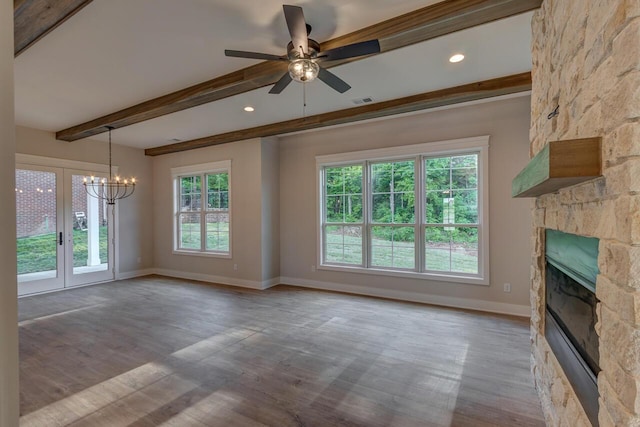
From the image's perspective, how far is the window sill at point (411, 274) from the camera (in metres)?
4.53

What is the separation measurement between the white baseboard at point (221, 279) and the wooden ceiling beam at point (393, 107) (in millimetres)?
2826

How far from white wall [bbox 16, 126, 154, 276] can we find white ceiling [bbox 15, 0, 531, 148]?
1.32 metres

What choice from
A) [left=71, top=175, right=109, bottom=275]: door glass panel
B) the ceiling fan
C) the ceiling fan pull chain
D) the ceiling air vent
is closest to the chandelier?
[left=71, top=175, right=109, bottom=275]: door glass panel

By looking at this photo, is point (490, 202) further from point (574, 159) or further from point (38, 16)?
point (38, 16)

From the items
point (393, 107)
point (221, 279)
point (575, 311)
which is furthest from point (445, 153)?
point (221, 279)

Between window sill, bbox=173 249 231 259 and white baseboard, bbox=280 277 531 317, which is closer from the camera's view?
white baseboard, bbox=280 277 531 317

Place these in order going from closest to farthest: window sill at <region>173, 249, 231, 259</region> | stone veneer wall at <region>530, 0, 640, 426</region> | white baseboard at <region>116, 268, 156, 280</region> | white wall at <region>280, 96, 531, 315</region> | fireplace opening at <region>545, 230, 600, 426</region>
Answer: stone veneer wall at <region>530, 0, 640, 426</region>
fireplace opening at <region>545, 230, 600, 426</region>
white wall at <region>280, 96, 531, 315</region>
window sill at <region>173, 249, 231, 259</region>
white baseboard at <region>116, 268, 156, 280</region>

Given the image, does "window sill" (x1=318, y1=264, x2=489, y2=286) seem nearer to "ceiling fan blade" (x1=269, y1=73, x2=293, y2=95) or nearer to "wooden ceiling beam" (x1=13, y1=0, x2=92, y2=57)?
"ceiling fan blade" (x1=269, y1=73, x2=293, y2=95)

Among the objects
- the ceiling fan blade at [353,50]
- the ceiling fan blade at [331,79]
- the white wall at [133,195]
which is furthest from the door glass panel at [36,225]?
the ceiling fan blade at [353,50]

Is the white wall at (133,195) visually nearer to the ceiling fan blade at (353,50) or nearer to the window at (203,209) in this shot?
the window at (203,209)

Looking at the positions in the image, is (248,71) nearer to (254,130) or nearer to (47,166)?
(254,130)

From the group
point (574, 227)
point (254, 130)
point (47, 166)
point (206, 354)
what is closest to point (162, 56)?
point (254, 130)

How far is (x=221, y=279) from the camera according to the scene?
6.54 meters

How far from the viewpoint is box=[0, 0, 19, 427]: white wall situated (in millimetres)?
1251
